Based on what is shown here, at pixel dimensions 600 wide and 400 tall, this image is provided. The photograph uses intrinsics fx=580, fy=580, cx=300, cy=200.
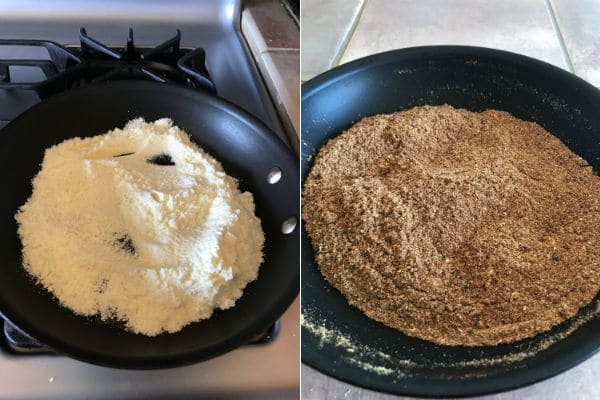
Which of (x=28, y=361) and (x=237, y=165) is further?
(x=237, y=165)

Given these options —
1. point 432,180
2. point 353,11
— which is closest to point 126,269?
point 432,180

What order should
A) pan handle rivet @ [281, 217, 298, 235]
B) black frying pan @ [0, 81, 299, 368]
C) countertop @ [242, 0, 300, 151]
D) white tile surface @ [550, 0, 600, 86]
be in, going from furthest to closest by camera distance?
white tile surface @ [550, 0, 600, 86], countertop @ [242, 0, 300, 151], pan handle rivet @ [281, 217, 298, 235], black frying pan @ [0, 81, 299, 368]

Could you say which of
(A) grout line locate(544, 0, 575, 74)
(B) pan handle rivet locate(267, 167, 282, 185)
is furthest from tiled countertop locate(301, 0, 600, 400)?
(B) pan handle rivet locate(267, 167, 282, 185)

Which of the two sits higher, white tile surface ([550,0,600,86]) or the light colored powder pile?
the light colored powder pile

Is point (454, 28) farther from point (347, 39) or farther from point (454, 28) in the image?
point (347, 39)

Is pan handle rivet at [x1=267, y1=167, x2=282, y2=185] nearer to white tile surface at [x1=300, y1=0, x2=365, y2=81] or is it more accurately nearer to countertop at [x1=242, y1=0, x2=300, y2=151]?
countertop at [x1=242, y1=0, x2=300, y2=151]

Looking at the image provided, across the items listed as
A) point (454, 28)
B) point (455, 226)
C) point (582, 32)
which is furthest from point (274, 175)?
point (582, 32)

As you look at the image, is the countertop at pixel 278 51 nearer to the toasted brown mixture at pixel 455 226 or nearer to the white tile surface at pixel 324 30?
the toasted brown mixture at pixel 455 226

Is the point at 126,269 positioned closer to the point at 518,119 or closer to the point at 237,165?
the point at 237,165
